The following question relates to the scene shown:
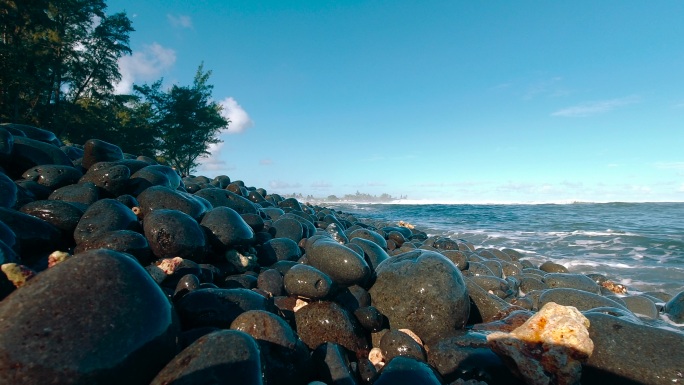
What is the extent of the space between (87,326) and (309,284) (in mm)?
1822

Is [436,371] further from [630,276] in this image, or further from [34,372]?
[630,276]

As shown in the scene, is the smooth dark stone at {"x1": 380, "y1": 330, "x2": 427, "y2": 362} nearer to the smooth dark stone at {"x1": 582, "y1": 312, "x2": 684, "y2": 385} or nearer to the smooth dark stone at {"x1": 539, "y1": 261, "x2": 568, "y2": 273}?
the smooth dark stone at {"x1": 582, "y1": 312, "x2": 684, "y2": 385}

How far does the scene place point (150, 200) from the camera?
4.67 metres

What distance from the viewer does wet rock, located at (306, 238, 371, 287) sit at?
366 centimetres

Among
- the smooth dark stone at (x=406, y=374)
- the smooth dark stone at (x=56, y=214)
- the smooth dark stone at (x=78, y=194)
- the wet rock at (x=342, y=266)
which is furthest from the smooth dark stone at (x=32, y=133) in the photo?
the smooth dark stone at (x=406, y=374)

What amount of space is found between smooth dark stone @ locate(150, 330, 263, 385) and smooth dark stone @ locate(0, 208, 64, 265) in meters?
2.43

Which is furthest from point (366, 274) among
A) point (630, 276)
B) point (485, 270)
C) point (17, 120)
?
point (17, 120)

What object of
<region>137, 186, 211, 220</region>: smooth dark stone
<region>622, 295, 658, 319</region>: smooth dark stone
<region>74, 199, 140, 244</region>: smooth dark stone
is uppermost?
<region>137, 186, 211, 220</region>: smooth dark stone

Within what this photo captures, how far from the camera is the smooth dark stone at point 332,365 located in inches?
95.1

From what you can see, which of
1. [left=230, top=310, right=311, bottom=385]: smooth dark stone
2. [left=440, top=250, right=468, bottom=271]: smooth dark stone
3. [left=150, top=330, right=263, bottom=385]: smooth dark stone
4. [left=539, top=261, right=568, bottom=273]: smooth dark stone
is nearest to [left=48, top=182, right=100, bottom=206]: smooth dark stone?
[left=230, top=310, right=311, bottom=385]: smooth dark stone

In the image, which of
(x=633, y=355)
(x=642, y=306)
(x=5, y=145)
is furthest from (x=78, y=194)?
(x=642, y=306)

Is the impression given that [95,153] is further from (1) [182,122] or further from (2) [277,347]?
(1) [182,122]

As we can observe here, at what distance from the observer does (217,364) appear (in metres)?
1.69

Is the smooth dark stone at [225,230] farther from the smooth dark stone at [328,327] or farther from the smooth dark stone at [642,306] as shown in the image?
the smooth dark stone at [642,306]
